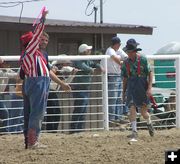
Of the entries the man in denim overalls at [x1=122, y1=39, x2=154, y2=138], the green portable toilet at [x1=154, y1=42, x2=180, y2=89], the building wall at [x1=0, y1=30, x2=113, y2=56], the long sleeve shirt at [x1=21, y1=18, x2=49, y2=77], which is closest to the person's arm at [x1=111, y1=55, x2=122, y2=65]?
the green portable toilet at [x1=154, y1=42, x2=180, y2=89]

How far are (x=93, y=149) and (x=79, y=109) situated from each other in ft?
9.19

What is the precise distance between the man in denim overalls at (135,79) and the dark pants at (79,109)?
1560 mm

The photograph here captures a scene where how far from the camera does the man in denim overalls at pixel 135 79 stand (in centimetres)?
917

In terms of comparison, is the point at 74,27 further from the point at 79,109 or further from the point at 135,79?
the point at 135,79

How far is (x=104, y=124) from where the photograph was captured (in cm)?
1077

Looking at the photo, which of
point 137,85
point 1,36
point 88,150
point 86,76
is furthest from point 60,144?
point 1,36

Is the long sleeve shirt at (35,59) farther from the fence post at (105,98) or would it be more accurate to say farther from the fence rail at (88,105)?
the fence post at (105,98)

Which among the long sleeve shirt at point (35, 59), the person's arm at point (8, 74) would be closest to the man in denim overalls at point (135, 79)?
the long sleeve shirt at point (35, 59)

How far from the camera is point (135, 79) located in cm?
927

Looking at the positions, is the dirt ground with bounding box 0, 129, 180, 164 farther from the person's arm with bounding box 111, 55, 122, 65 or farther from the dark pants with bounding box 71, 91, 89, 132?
the person's arm with bounding box 111, 55, 122, 65

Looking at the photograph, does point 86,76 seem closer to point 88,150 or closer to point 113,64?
point 113,64

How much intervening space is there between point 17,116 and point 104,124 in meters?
1.74

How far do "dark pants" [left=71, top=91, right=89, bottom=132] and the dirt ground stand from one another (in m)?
0.49

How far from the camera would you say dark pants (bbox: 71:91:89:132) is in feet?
35.3
